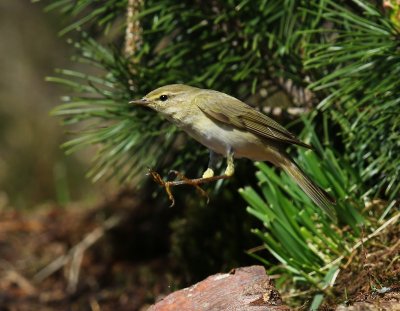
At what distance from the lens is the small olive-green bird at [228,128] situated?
302 centimetres

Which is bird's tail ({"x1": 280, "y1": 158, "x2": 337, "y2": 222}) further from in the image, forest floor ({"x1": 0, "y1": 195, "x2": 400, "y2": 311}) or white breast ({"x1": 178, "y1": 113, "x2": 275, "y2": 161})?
forest floor ({"x1": 0, "y1": 195, "x2": 400, "y2": 311})

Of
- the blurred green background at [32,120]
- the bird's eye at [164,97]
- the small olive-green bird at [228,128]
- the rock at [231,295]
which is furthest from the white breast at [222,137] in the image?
the blurred green background at [32,120]

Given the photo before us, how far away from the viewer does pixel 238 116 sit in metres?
3.11

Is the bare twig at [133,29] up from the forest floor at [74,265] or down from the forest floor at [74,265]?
up

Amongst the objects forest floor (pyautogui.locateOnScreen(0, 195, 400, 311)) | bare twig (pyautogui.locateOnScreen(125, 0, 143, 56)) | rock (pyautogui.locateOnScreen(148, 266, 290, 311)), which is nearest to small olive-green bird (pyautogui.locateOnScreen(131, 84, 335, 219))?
rock (pyautogui.locateOnScreen(148, 266, 290, 311))

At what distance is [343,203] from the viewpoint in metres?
3.11

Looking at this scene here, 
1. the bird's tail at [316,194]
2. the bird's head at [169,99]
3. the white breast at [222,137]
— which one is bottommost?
the bird's tail at [316,194]

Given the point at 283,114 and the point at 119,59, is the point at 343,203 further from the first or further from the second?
the point at 119,59

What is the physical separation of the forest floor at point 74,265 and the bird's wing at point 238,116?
1.43 meters

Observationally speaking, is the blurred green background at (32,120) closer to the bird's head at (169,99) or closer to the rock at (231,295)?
the bird's head at (169,99)

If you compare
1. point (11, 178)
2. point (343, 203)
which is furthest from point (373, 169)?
point (11, 178)

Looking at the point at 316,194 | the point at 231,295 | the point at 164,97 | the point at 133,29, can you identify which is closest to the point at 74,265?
the point at 133,29

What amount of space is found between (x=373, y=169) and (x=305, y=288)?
22.7 inches

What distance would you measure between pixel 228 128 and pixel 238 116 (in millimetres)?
72
